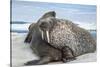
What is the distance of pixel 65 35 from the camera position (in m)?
2.18

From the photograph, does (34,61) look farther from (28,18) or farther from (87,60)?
(87,60)

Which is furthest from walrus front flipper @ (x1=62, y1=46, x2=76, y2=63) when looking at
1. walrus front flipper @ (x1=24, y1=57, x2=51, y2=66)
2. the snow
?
the snow

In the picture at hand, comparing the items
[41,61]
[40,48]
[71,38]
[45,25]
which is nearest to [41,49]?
[40,48]

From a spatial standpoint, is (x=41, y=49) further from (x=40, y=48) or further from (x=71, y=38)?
(x=71, y=38)

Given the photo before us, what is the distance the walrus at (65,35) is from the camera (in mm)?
2111

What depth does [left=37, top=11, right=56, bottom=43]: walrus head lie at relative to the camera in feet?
6.86

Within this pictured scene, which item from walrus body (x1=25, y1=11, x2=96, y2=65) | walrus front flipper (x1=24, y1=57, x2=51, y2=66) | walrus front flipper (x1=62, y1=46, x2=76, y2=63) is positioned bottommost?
walrus front flipper (x1=24, y1=57, x2=51, y2=66)

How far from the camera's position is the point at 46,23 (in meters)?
2.11

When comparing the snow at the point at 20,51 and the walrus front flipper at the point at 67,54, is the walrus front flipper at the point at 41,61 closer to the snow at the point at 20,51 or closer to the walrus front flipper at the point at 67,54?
the snow at the point at 20,51

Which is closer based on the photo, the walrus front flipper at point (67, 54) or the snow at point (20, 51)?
the snow at point (20, 51)

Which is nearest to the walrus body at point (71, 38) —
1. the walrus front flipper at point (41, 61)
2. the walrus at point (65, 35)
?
the walrus at point (65, 35)

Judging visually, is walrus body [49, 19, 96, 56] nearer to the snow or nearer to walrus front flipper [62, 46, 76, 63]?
walrus front flipper [62, 46, 76, 63]

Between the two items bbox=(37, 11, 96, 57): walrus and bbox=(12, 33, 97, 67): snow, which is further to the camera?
bbox=(37, 11, 96, 57): walrus
